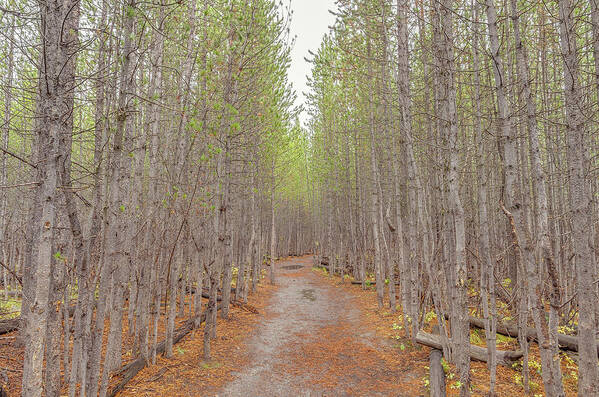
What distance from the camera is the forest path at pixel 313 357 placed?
5.93 metres

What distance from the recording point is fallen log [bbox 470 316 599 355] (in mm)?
6811

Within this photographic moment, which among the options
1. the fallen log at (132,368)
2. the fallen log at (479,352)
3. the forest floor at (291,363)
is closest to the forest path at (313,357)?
the forest floor at (291,363)

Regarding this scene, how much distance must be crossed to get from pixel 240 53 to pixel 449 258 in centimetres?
651

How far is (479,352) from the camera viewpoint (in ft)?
22.4

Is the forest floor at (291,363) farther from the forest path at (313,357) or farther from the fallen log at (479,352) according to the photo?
the fallen log at (479,352)

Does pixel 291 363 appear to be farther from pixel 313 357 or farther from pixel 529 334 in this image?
pixel 529 334

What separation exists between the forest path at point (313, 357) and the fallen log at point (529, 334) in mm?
3011

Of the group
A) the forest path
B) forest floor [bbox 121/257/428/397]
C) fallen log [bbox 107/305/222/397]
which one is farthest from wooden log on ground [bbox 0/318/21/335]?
the forest path

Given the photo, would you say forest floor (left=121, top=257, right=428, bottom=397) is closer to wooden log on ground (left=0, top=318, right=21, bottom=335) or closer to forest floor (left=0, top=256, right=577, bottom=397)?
forest floor (left=0, top=256, right=577, bottom=397)

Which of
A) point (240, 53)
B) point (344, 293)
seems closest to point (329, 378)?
point (240, 53)

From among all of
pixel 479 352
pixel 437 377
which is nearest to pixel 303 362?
pixel 437 377

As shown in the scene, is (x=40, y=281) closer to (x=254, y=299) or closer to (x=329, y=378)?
(x=329, y=378)

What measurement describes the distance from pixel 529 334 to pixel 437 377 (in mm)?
3503

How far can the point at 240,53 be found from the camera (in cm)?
727
